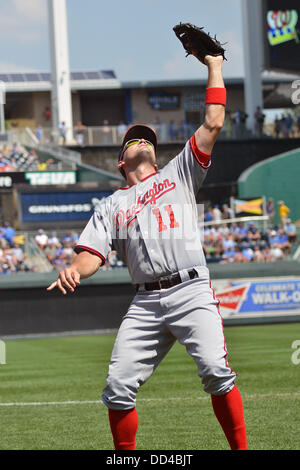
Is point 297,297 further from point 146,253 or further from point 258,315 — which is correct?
point 146,253

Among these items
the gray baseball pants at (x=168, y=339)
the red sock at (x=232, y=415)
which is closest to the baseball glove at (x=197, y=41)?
the gray baseball pants at (x=168, y=339)

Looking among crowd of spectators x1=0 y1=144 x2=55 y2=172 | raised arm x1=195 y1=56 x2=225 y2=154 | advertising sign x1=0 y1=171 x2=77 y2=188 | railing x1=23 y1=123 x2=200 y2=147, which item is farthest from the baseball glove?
railing x1=23 y1=123 x2=200 y2=147

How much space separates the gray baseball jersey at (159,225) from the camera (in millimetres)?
5215

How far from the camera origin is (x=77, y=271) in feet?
17.1

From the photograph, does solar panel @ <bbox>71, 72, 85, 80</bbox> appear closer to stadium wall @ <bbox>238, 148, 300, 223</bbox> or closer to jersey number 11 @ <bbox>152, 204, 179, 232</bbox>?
stadium wall @ <bbox>238, 148, 300, 223</bbox>

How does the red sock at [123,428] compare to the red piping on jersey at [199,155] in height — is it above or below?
below

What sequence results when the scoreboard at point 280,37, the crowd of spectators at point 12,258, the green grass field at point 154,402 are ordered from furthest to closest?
the scoreboard at point 280,37, the crowd of spectators at point 12,258, the green grass field at point 154,402

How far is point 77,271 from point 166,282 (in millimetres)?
544

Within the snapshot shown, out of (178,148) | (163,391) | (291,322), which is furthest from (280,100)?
(163,391)

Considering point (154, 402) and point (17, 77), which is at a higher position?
point (17, 77)

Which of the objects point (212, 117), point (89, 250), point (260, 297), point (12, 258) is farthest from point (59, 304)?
point (212, 117)

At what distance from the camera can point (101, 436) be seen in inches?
275

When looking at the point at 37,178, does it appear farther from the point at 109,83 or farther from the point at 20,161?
the point at 109,83

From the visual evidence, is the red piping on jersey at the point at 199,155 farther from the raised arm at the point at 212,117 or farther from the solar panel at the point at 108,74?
the solar panel at the point at 108,74
